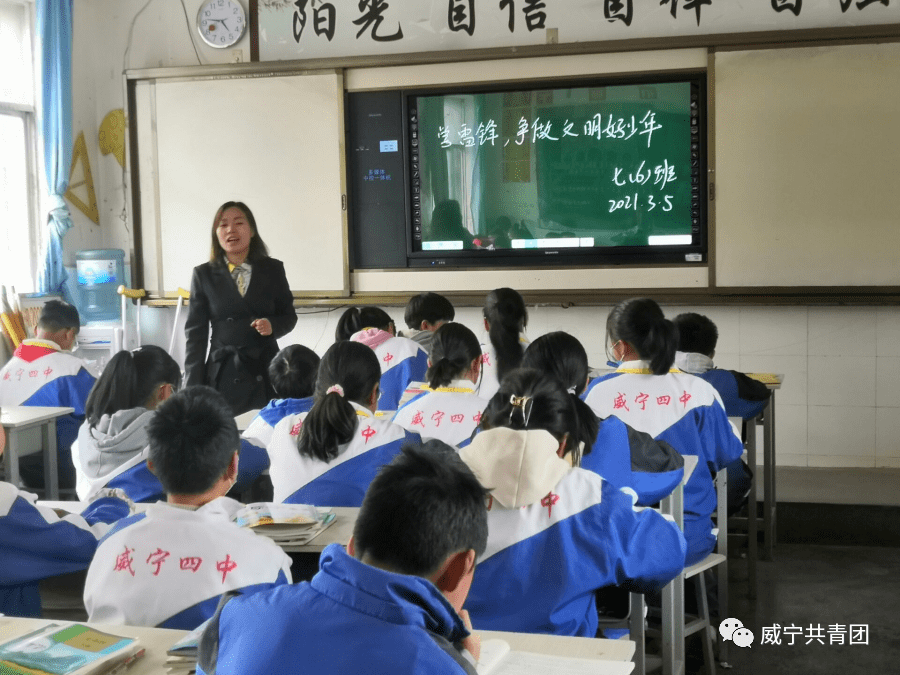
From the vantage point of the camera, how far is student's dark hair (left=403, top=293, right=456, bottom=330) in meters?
4.32

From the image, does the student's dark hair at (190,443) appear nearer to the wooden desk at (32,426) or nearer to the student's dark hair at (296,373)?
the student's dark hair at (296,373)

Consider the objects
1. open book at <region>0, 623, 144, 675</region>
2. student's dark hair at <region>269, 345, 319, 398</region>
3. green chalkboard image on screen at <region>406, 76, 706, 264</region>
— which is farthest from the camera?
green chalkboard image on screen at <region>406, 76, 706, 264</region>

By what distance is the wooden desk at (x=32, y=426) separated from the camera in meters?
3.66

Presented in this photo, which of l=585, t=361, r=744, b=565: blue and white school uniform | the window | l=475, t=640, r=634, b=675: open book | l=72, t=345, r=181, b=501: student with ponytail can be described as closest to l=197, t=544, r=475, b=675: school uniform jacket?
l=475, t=640, r=634, b=675: open book

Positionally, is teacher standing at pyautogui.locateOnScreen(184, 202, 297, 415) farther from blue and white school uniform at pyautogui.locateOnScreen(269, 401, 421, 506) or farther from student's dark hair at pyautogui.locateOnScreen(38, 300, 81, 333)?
blue and white school uniform at pyautogui.locateOnScreen(269, 401, 421, 506)

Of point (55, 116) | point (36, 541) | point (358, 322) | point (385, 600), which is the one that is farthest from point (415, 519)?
point (55, 116)

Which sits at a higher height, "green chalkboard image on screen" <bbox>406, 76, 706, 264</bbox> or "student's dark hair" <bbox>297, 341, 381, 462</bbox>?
"green chalkboard image on screen" <bbox>406, 76, 706, 264</bbox>

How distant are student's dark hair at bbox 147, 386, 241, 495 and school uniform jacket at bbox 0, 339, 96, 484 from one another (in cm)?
251

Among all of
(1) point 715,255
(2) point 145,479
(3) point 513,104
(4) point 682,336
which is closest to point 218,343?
(2) point 145,479

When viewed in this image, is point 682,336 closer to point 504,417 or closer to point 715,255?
point 715,255

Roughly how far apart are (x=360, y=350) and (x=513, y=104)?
115 inches

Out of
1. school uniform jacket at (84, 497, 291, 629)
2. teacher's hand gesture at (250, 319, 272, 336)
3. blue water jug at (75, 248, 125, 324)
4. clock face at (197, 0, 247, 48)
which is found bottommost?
school uniform jacket at (84, 497, 291, 629)

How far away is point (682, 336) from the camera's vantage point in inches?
149

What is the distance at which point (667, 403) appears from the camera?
2826 millimetres
